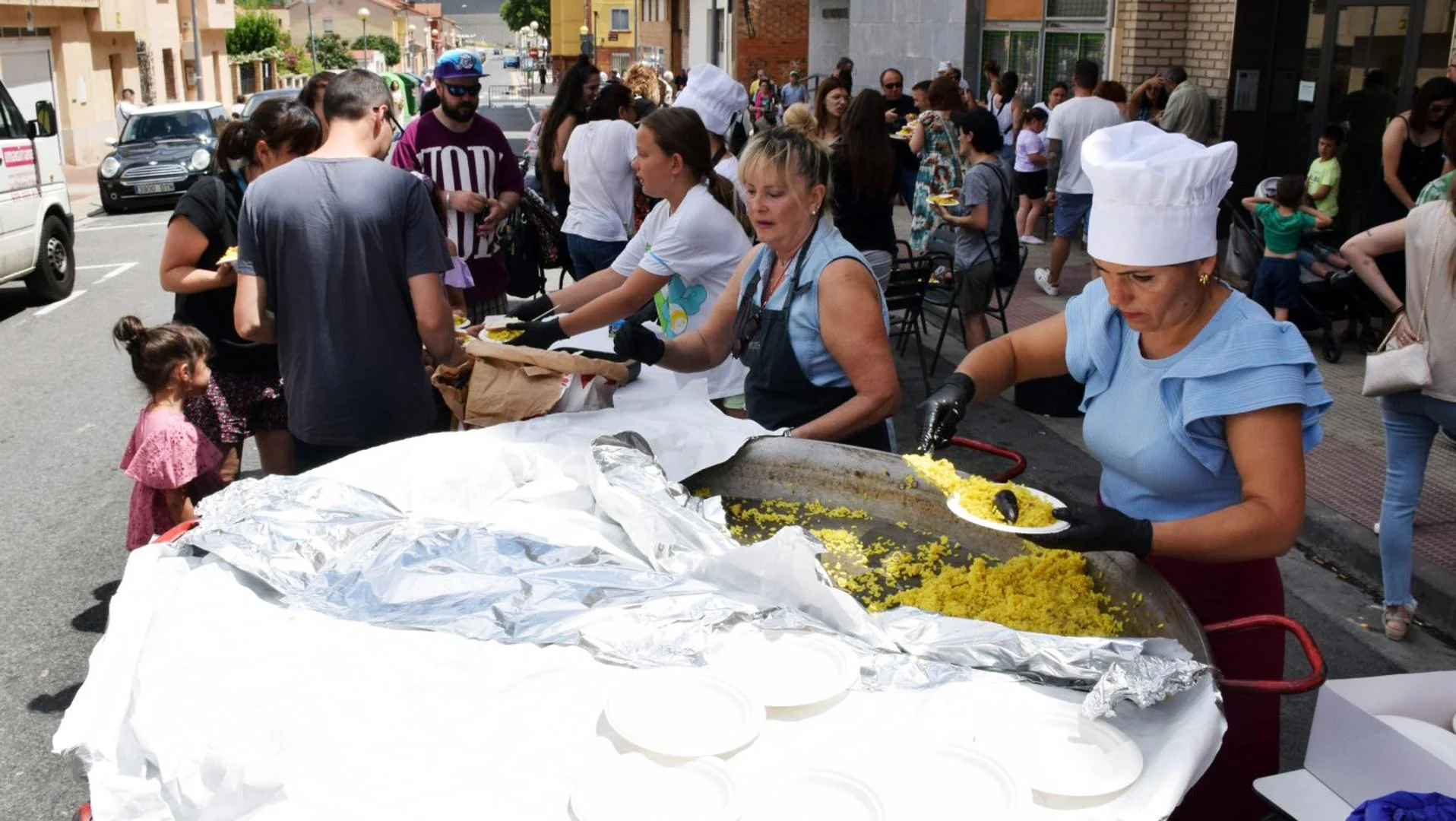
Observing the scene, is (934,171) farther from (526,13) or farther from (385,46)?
(526,13)

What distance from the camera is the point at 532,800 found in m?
1.95

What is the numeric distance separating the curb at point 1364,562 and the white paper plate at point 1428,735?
2506 mm

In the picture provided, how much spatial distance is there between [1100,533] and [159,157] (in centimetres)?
2126

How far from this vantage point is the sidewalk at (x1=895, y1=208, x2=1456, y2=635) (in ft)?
17.1

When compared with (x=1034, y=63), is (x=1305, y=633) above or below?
below

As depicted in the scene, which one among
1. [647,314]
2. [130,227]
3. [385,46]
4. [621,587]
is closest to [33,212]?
[130,227]

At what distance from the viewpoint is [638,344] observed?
3.75m

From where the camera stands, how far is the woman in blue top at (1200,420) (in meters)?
2.38

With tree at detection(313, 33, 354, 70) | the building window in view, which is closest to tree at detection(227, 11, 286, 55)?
tree at detection(313, 33, 354, 70)

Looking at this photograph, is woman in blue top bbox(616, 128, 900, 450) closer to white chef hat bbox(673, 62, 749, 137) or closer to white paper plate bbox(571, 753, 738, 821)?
white paper plate bbox(571, 753, 738, 821)

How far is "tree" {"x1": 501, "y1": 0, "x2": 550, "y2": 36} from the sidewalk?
122 m

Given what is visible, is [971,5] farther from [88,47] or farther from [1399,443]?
[88,47]

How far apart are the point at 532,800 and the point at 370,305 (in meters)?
2.24

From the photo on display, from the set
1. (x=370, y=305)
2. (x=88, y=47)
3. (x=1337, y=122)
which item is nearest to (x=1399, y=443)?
(x=370, y=305)
